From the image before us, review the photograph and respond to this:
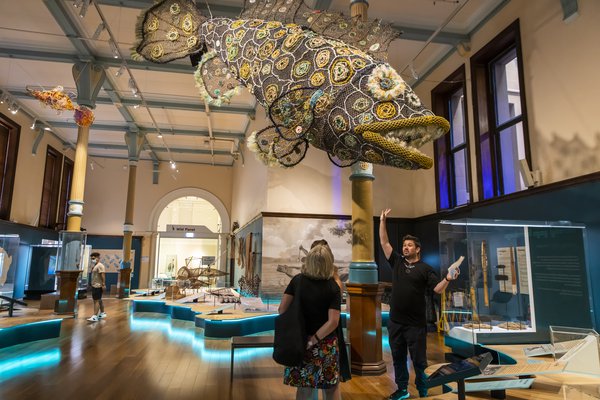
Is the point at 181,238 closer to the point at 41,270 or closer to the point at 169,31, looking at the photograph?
the point at 41,270

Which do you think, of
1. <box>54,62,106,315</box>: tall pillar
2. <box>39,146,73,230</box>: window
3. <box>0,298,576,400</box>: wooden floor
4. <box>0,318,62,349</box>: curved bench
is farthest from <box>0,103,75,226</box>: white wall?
<box>0,298,576,400</box>: wooden floor

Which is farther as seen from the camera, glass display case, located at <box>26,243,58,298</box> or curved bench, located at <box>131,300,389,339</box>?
glass display case, located at <box>26,243,58,298</box>

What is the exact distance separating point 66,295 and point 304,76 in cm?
959

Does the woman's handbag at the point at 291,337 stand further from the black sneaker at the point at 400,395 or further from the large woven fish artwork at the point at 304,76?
the black sneaker at the point at 400,395

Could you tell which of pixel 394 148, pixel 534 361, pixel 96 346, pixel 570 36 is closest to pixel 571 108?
pixel 570 36

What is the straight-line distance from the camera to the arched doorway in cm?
1922

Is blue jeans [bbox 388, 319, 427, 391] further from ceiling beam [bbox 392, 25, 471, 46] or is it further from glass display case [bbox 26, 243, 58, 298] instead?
glass display case [bbox 26, 243, 58, 298]

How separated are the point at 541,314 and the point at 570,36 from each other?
3912 mm

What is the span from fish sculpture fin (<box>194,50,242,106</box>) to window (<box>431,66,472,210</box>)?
7043 millimetres

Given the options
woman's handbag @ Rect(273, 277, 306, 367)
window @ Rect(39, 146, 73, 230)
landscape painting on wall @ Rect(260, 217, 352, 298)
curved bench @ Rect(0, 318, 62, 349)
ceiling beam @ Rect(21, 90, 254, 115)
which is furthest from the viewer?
window @ Rect(39, 146, 73, 230)

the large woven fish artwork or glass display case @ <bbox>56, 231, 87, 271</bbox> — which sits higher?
the large woven fish artwork

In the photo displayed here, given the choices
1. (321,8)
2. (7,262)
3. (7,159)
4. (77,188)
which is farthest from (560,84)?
(7,159)

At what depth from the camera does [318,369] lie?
8.24ft

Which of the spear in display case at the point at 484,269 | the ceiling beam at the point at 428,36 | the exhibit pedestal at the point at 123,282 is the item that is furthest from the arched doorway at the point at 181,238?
the spear in display case at the point at 484,269
